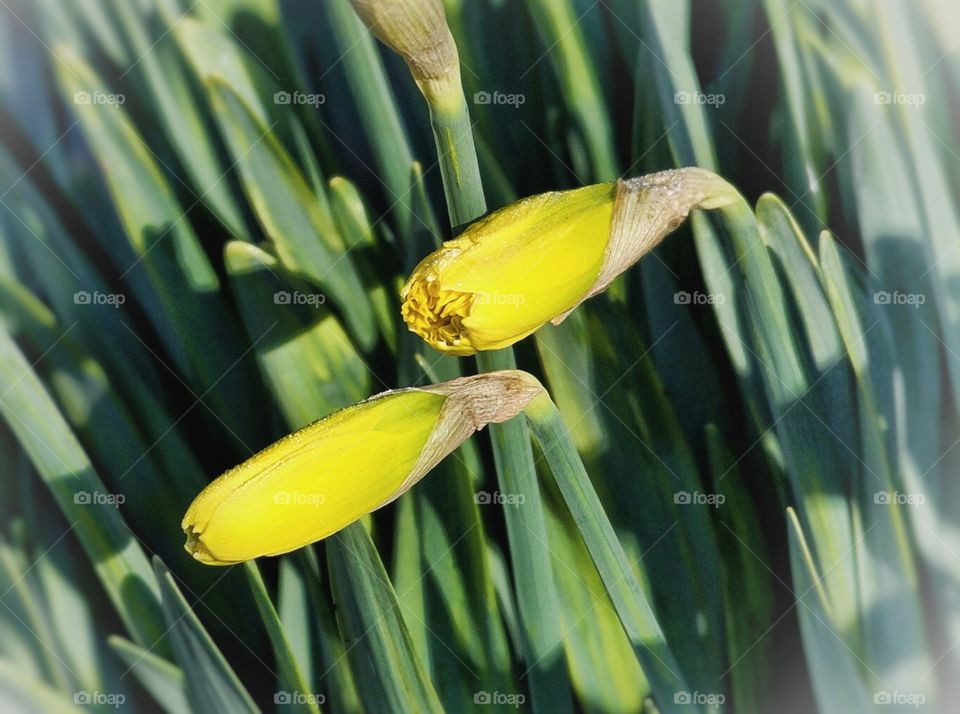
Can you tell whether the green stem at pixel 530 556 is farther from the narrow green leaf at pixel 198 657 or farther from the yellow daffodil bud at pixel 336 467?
the narrow green leaf at pixel 198 657

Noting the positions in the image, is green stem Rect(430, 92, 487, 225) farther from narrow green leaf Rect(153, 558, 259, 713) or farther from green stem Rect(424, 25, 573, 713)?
narrow green leaf Rect(153, 558, 259, 713)

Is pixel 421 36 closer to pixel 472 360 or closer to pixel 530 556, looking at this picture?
pixel 472 360

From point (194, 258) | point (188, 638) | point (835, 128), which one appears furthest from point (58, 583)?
point (835, 128)

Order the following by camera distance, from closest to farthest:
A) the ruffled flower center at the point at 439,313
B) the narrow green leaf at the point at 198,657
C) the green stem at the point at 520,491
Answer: the ruffled flower center at the point at 439,313, the green stem at the point at 520,491, the narrow green leaf at the point at 198,657

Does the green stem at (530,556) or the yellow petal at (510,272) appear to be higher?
the yellow petal at (510,272)

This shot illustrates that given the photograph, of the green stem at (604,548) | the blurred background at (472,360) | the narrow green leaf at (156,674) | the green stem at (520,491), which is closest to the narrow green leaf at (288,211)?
the blurred background at (472,360)

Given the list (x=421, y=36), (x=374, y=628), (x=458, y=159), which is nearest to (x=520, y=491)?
(x=374, y=628)
